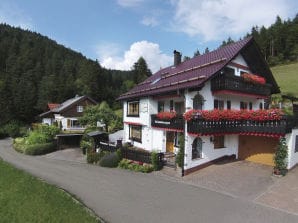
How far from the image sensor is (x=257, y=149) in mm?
21656

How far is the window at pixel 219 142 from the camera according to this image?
21.9 meters

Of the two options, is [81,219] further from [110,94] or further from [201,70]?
[110,94]

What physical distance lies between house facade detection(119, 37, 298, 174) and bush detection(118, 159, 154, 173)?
117 inches

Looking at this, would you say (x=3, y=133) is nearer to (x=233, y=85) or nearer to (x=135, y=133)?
(x=135, y=133)

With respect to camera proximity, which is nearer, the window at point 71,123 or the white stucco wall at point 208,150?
the white stucco wall at point 208,150

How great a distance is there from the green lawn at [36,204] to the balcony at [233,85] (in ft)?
45.1

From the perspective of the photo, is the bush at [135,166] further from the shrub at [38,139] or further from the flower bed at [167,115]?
the shrub at [38,139]

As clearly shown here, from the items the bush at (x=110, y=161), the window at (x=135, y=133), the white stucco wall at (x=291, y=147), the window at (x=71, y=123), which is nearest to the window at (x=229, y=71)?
the white stucco wall at (x=291, y=147)

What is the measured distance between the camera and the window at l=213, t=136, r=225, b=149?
862 inches

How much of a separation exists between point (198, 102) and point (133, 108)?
9638 mm

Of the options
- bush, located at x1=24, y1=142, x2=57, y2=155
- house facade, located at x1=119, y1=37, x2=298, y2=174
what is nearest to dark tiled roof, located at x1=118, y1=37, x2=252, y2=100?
house facade, located at x1=119, y1=37, x2=298, y2=174

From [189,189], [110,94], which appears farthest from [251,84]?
[110,94]

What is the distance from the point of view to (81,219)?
1094 centimetres

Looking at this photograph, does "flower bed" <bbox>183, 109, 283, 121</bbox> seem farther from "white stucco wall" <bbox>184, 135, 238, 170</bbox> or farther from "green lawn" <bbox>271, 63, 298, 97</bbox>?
"green lawn" <bbox>271, 63, 298, 97</bbox>
